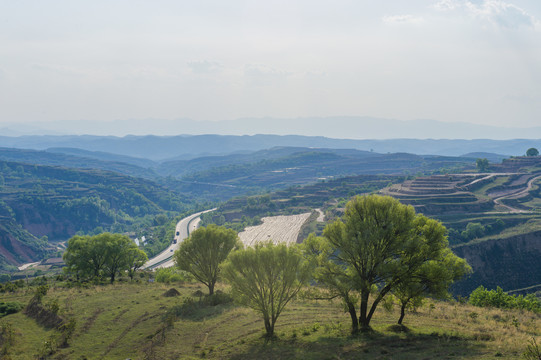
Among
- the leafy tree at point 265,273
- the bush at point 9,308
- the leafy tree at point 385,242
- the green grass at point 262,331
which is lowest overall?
the bush at point 9,308

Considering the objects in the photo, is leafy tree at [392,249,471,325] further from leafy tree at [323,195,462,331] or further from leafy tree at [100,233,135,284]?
leafy tree at [100,233,135,284]

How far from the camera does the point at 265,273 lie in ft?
147

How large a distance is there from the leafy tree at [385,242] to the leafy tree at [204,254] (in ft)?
101

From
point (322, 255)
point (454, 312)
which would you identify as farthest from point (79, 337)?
point (454, 312)

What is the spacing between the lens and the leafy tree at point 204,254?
6719 cm

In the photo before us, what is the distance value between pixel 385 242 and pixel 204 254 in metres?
36.8

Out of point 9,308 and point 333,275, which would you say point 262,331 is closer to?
point 333,275

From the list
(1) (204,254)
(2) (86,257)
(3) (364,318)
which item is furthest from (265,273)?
(2) (86,257)

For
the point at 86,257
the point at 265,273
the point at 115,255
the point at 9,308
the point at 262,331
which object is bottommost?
the point at 86,257

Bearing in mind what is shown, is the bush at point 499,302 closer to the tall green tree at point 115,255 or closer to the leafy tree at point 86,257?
the tall green tree at point 115,255

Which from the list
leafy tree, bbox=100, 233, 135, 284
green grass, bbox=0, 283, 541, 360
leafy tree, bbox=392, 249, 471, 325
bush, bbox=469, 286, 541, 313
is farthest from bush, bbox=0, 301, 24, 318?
bush, bbox=469, 286, 541, 313

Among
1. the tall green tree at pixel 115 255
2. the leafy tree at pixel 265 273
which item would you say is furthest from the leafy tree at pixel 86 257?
the leafy tree at pixel 265 273

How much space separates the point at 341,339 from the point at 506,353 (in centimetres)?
1577

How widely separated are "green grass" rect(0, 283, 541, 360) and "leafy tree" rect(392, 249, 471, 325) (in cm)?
437
